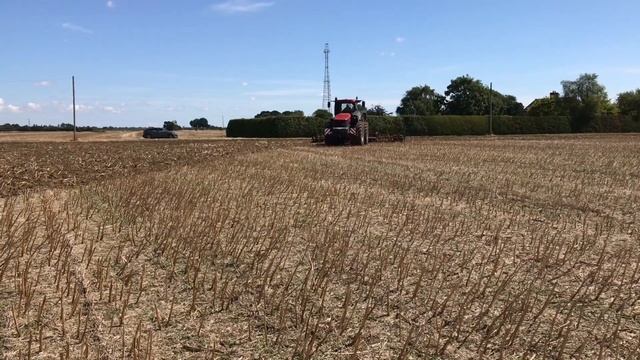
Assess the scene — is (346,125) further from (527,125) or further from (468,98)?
(468,98)

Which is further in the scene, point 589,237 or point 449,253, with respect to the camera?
point 589,237

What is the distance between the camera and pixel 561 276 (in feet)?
18.4

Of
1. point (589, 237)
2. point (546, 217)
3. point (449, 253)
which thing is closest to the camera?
point (449, 253)

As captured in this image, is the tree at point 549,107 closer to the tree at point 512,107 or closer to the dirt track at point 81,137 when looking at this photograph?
the tree at point 512,107

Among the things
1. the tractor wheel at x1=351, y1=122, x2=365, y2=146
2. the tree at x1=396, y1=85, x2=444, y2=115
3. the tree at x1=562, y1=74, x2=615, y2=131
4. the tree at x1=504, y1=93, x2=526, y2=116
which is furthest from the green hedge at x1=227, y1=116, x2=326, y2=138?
the tree at x1=504, y1=93, x2=526, y2=116

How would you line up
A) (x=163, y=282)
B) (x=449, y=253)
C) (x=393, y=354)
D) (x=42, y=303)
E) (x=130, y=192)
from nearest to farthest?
(x=393, y=354)
(x=42, y=303)
(x=163, y=282)
(x=449, y=253)
(x=130, y=192)

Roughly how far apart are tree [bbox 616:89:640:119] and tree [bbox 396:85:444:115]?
3140 centimetres

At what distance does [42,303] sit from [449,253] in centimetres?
438

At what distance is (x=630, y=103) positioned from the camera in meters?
86.9

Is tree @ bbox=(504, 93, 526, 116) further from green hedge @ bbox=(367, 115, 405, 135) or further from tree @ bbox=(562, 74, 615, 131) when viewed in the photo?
green hedge @ bbox=(367, 115, 405, 135)

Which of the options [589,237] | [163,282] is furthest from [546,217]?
[163,282]

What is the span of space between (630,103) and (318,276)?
9648 centimetres

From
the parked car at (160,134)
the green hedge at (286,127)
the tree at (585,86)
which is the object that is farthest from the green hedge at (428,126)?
the tree at (585,86)

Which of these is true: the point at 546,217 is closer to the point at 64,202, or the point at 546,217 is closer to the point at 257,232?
the point at 257,232
